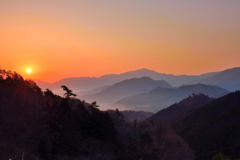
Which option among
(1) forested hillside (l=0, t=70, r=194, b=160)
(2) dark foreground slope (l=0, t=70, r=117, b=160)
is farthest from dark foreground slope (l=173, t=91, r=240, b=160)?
(2) dark foreground slope (l=0, t=70, r=117, b=160)

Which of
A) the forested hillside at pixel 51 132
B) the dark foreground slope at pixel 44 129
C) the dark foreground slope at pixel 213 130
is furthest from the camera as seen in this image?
the dark foreground slope at pixel 213 130

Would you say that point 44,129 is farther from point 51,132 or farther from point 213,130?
point 213,130

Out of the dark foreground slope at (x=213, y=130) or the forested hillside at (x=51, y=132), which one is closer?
the forested hillside at (x=51, y=132)

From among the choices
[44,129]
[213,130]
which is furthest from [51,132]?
[213,130]

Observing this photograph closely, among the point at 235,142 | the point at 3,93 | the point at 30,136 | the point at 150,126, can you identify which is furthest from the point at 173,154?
the point at 235,142

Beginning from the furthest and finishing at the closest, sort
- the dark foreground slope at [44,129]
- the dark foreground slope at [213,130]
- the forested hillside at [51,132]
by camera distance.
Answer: the dark foreground slope at [213,130], the forested hillside at [51,132], the dark foreground slope at [44,129]

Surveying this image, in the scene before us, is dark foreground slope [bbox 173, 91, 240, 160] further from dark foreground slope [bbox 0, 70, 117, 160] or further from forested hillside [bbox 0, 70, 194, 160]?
dark foreground slope [bbox 0, 70, 117, 160]

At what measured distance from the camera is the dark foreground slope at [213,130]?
290ft

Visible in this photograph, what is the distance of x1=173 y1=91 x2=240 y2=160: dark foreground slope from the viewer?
3479 inches

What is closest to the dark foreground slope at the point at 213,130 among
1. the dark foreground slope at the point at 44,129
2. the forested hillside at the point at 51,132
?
the forested hillside at the point at 51,132

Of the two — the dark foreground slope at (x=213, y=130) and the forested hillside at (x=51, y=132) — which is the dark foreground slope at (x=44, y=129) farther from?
the dark foreground slope at (x=213, y=130)

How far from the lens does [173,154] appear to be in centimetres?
3922

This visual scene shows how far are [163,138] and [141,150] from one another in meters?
10.5

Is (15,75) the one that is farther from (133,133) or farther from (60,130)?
(133,133)
